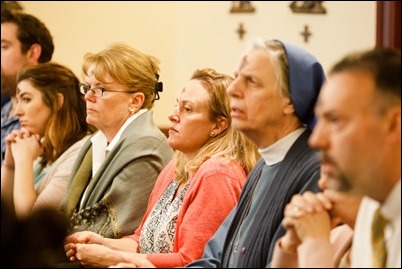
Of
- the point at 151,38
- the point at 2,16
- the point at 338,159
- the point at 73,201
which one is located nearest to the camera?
the point at 338,159

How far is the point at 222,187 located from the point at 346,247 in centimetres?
82

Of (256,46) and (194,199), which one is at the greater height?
(256,46)

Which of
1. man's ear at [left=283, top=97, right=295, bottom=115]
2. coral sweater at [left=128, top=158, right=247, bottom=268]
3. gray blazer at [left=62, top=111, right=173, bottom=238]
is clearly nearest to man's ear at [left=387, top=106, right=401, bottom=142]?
man's ear at [left=283, top=97, right=295, bottom=115]

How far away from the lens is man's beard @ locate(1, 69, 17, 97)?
18.1 ft

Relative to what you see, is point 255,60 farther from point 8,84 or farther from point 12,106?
point 8,84

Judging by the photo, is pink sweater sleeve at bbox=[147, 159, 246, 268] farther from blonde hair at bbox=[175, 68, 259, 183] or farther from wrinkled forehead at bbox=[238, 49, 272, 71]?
wrinkled forehead at bbox=[238, 49, 272, 71]

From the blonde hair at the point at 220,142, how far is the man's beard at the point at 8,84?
2158 mm

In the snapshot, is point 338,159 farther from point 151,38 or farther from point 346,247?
point 151,38

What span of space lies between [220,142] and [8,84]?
2339mm

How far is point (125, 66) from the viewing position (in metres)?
3.95

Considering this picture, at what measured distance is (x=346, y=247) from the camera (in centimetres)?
254

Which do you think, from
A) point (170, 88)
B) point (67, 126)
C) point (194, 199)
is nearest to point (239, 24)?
point (170, 88)

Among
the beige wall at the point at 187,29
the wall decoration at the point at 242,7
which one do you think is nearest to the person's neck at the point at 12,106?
the beige wall at the point at 187,29

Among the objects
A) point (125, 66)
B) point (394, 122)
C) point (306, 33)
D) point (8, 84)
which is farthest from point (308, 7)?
point (394, 122)
